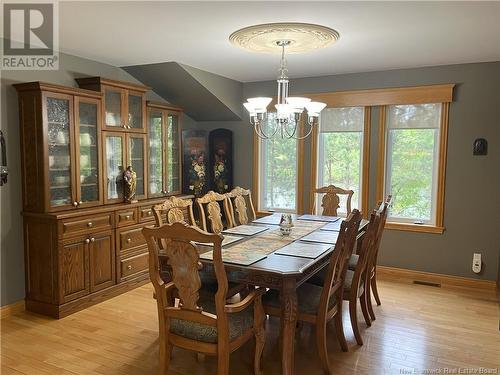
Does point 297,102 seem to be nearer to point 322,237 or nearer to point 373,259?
point 322,237

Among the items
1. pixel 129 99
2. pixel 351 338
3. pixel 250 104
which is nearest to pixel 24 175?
pixel 129 99

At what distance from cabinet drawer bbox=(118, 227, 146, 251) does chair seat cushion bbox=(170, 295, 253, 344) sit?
192 centimetres

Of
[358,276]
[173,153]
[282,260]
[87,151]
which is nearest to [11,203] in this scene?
[87,151]

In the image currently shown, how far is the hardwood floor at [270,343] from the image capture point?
271 centimetres

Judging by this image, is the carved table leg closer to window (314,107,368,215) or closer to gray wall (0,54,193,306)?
gray wall (0,54,193,306)

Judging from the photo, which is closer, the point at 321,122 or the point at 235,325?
the point at 235,325

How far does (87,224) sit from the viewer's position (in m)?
3.65

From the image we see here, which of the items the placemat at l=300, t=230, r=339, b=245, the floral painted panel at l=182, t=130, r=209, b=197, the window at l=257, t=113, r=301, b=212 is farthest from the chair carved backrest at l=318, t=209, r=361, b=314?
the floral painted panel at l=182, t=130, r=209, b=197

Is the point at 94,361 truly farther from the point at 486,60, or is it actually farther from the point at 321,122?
the point at 486,60

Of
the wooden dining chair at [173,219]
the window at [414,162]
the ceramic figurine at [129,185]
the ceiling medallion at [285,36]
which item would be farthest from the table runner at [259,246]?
the ceramic figurine at [129,185]

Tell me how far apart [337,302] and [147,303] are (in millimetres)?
1920

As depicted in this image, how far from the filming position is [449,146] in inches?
169

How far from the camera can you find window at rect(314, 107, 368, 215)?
15.7 feet

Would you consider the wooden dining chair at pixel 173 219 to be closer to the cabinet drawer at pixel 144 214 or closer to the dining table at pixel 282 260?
the dining table at pixel 282 260
